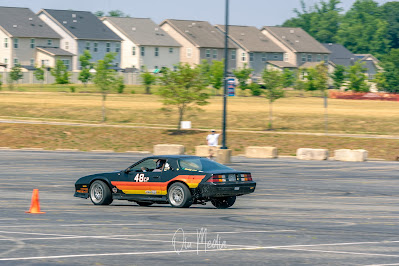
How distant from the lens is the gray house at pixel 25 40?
108 meters

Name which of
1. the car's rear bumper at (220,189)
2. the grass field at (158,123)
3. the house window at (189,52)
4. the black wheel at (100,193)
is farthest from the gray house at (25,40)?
the car's rear bumper at (220,189)

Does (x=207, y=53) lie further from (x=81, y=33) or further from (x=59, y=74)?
(x=59, y=74)

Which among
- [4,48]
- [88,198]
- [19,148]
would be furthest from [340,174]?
[4,48]

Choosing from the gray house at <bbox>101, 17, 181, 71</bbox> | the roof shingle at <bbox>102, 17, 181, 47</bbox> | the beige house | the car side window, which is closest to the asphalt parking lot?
the car side window

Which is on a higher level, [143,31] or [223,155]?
[143,31]

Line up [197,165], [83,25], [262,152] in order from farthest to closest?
[83,25] → [262,152] → [197,165]

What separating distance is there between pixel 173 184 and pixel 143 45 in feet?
347

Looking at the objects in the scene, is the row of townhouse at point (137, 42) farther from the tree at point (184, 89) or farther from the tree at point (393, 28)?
the tree at point (393, 28)

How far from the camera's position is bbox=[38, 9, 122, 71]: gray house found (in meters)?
115

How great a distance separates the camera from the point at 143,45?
398ft

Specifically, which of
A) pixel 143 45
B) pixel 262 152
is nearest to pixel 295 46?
pixel 143 45

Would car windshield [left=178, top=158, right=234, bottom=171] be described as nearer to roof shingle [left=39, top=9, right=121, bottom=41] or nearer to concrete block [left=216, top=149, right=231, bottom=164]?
concrete block [left=216, top=149, right=231, bottom=164]

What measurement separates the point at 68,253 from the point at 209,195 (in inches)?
269

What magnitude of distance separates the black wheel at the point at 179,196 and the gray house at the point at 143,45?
10430 cm
